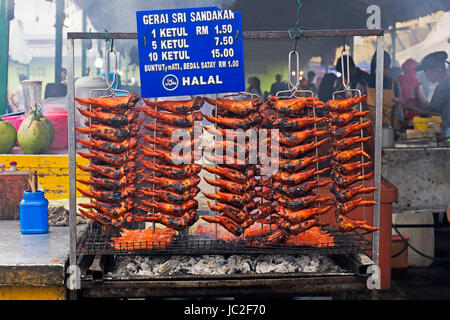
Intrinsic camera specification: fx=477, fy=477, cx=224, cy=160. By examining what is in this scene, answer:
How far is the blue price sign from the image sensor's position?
2.92 meters

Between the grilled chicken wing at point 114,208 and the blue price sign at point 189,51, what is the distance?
2.46 ft

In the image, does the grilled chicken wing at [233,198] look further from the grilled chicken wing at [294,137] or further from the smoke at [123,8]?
the smoke at [123,8]

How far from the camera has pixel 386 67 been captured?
8.55 m

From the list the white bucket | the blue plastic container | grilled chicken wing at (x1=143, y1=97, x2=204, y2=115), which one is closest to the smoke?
the white bucket

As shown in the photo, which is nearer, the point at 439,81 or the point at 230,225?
the point at 230,225

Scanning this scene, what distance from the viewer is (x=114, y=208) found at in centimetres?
315

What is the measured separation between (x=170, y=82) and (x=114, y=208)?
2.99 ft

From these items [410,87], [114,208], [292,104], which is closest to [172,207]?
[114,208]

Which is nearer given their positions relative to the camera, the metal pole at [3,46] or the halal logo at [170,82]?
the halal logo at [170,82]

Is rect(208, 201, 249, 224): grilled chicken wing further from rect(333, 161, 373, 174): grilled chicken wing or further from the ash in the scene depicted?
rect(333, 161, 373, 174): grilled chicken wing

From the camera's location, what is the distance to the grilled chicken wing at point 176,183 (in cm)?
311

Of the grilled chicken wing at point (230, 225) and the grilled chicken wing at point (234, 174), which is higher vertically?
the grilled chicken wing at point (234, 174)

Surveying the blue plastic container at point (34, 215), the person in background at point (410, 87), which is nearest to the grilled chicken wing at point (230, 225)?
the blue plastic container at point (34, 215)

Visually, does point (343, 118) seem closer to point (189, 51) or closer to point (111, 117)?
point (189, 51)
